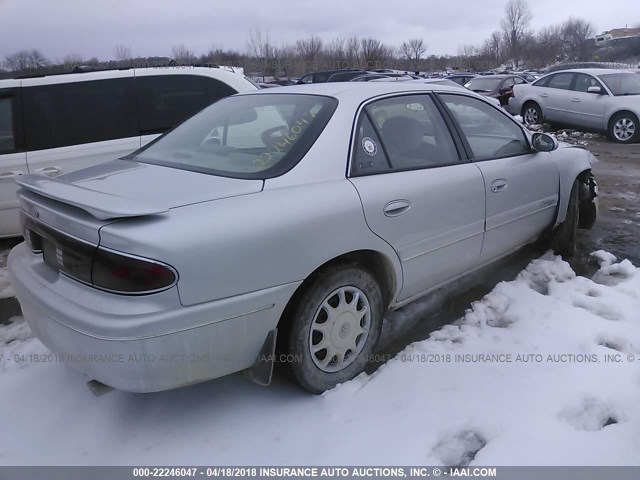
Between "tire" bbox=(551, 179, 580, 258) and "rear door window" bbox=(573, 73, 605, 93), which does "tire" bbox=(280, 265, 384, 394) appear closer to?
"tire" bbox=(551, 179, 580, 258)

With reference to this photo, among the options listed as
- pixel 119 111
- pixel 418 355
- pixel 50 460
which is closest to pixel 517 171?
pixel 418 355

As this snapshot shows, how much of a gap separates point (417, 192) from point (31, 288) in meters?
2.01

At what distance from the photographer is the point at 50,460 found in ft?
7.75

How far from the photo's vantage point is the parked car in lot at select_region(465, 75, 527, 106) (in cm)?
1606

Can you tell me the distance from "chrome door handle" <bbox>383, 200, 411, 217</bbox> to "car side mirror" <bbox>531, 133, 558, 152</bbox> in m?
1.59

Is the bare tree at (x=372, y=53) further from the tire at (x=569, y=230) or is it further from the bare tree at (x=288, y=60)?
the tire at (x=569, y=230)

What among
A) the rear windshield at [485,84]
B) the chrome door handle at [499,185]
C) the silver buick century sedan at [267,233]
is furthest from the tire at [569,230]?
the rear windshield at [485,84]

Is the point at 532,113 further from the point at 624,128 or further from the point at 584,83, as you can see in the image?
the point at 624,128

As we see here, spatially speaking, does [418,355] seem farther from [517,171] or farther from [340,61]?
[340,61]

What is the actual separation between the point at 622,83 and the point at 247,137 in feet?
36.9

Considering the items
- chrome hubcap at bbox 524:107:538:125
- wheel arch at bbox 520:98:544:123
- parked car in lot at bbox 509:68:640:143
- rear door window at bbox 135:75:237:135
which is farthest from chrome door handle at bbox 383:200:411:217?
chrome hubcap at bbox 524:107:538:125

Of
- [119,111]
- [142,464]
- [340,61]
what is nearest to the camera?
[142,464]

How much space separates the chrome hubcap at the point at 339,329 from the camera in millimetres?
2648

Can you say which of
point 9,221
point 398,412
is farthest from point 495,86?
point 398,412
